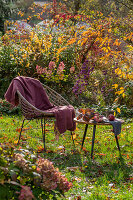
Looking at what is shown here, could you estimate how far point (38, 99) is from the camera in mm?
4684

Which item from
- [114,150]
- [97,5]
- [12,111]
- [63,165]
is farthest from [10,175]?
[97,5]

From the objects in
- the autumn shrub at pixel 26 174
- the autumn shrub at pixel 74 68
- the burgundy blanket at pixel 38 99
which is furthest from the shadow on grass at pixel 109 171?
the autumn shrub at pixel 74 68

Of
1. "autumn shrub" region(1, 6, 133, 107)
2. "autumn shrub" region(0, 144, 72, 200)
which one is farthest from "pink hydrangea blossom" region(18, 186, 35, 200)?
"autumn shrub" region(1, 6, 133, 107)

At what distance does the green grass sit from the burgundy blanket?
40 cm

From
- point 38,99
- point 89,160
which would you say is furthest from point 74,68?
point 89,160

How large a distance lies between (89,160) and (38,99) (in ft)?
5.00

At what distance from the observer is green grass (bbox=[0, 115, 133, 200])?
2.86 metres

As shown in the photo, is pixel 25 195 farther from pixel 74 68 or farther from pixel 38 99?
pixel 74 68

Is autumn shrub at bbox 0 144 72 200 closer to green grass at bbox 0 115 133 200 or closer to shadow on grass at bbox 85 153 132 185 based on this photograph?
green grass at bbox 0 115 133 200

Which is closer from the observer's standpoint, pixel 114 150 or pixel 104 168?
pixel 104 168

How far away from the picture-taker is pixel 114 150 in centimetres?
416

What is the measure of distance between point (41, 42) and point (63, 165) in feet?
15.4

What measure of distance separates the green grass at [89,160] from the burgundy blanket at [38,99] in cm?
40

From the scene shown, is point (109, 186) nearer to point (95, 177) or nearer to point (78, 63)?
point (95, 177)
